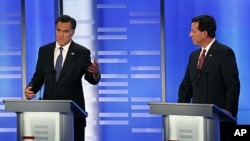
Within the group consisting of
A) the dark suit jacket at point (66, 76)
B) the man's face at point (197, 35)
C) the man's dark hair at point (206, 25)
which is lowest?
the dark suit jacket at point (66, 76)

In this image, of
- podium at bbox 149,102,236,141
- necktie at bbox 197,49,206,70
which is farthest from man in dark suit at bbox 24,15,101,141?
podium at bbox 149,102,236,141

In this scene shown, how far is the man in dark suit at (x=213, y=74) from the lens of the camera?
15.1 ft

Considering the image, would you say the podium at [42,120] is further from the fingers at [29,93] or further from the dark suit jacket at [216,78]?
the dark suit jacket at [216,78]

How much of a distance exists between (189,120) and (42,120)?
1.01m

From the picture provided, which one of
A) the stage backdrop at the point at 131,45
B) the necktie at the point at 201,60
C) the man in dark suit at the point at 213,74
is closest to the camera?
the man in dark suit at the point at 213,74

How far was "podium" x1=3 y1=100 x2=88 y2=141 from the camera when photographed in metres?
4.23

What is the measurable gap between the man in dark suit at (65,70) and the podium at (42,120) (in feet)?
1.98

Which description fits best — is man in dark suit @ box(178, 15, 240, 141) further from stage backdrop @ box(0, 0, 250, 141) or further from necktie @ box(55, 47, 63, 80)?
stage backdrop @ box(0, 0, 250, 141)

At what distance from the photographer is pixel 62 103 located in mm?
4152

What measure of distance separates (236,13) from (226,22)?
162mm

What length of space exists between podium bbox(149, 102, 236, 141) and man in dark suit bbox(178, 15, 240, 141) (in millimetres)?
519

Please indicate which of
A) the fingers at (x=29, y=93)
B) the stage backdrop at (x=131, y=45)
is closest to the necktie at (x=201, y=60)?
the fingers at (x=29, y=93)

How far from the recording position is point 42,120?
4.27 metres

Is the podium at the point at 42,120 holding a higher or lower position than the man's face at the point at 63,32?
lower
